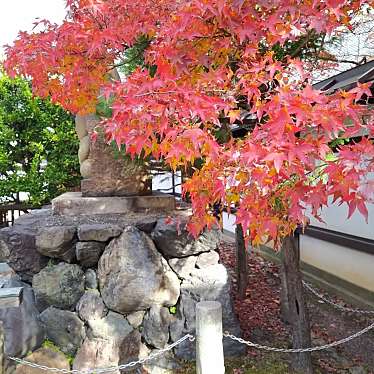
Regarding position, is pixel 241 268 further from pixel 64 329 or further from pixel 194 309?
pixel 64 329

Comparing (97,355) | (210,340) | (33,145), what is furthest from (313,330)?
(33,145)

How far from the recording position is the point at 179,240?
4.19m

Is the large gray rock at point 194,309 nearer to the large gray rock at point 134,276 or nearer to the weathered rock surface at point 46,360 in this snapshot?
the large gray rock at point 134,276

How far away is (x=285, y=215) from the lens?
2.93 metres

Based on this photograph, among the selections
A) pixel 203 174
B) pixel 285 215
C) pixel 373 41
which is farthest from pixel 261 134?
pixel 373 41

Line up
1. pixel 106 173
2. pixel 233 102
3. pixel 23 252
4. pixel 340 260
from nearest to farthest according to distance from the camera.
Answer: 1. pixel 233 102
2. pixel 23 252
3. pixel 106 173
4. pixel 340 260

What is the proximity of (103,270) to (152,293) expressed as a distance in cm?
60

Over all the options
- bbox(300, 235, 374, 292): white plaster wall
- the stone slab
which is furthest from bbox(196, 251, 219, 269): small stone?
bbox(300, 235, 374, 292): white plaster wall

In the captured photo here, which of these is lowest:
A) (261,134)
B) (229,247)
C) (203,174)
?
(229,247)

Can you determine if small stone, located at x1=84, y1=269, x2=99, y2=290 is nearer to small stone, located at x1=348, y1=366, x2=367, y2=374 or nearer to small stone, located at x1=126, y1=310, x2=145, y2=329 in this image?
small stone, located at x1=126, y1=310, x2=145, y2=329

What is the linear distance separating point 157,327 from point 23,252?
5.59ft

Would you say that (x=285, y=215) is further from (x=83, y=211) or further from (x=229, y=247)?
(x=229, y=247)

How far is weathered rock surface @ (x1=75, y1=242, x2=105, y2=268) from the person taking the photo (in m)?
4.16

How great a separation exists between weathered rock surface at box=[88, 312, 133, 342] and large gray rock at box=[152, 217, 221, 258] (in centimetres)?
85
